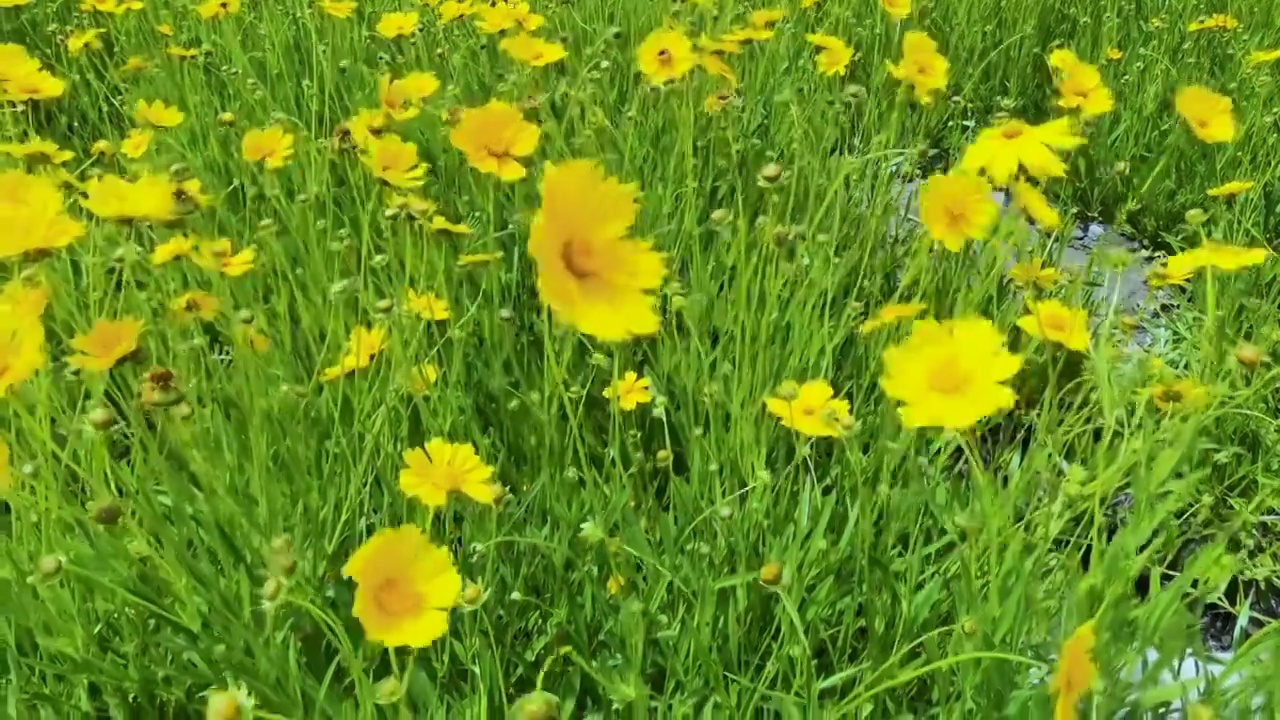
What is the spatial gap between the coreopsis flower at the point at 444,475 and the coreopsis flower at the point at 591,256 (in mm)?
178

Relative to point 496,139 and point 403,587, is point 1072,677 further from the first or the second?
point 496,139

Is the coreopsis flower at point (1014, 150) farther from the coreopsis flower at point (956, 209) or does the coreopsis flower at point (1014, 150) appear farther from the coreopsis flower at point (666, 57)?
the coreopsis flower at point (666, 57)

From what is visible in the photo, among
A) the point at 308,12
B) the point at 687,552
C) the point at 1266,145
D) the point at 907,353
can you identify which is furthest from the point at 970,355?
the point at 308,12

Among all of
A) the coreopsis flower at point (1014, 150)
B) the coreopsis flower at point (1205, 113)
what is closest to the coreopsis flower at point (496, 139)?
the coreopsis flower at point (1014, 150)

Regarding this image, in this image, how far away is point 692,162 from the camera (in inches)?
54.7

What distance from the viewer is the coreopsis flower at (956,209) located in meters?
1.11

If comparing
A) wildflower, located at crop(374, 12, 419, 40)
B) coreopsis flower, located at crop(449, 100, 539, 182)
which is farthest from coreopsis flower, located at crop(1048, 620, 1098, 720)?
wildflower, located at crop(374, 12, 419, 40)

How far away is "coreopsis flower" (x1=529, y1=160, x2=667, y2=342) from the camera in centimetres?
71

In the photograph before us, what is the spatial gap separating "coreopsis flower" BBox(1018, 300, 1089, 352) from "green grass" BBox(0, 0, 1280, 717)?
0.02 m

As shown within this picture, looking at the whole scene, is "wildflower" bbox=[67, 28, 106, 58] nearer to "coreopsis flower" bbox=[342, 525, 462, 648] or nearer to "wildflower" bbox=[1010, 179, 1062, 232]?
"coreopsis flower" bbox=[342, 525, 462, 648]

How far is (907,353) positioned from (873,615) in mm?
215

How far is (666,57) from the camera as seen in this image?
1.47 m

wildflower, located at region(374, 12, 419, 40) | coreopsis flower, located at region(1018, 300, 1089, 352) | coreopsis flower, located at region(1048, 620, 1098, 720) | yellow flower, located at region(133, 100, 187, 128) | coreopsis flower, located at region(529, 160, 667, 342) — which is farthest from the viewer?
wildflower, located at region(374, 12, 419, 40)

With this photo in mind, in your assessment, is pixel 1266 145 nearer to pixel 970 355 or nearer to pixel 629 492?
pixel 970 355
